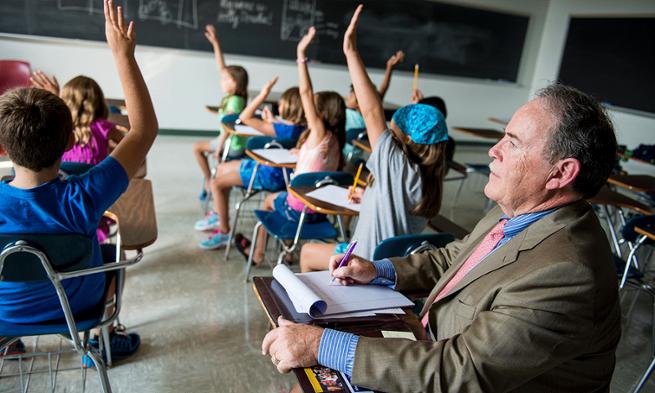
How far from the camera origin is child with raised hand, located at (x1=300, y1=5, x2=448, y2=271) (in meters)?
1.90

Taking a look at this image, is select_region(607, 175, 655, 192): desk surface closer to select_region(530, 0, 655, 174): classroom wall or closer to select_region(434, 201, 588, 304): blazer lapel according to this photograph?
select_region(530, 0, 655, 174): classroom wall

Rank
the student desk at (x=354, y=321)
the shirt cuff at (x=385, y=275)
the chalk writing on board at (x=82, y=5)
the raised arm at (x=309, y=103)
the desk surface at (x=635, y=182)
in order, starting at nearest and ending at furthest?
1. the student desk at (x=354, y=321)
2. the shirt cuff at (x=385, y=275)
3. the raised arm at (x=309, y=103)
4. the desk surface at (x=635, y=182)
5. the chalk writing on board at (x=82, y=5)

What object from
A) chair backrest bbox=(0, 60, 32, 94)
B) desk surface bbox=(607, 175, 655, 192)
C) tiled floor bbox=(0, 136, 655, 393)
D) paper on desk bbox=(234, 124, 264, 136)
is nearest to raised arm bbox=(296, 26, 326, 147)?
paper on desk bbox=(234, 124, 264, 136)

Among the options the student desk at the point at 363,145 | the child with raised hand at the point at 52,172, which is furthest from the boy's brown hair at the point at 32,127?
the student desk at the point at 363,145

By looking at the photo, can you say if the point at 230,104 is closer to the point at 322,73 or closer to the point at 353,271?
the point at 353,271

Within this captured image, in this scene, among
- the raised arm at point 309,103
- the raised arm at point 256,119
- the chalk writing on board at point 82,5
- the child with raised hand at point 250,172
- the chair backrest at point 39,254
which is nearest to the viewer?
the chair backrest at point 39,254

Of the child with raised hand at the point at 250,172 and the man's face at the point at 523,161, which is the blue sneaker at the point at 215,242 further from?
the man's face at the point at 523,161

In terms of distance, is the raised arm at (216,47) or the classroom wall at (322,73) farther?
the classroom wall at (322,73)

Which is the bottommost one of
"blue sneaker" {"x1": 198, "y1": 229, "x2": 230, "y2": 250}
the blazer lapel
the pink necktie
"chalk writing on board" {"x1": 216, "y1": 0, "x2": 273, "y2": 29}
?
"blue sneaker" {"x1": 198, "y1": 229, "x2": 230, "y2": 250}

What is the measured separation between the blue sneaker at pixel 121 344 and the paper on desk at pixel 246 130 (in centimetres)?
177

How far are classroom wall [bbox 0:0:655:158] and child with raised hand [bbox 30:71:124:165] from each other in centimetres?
393

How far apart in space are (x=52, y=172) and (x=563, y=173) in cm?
137

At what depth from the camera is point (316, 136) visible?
2.95 metres

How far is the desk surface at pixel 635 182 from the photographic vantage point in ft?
12.5
